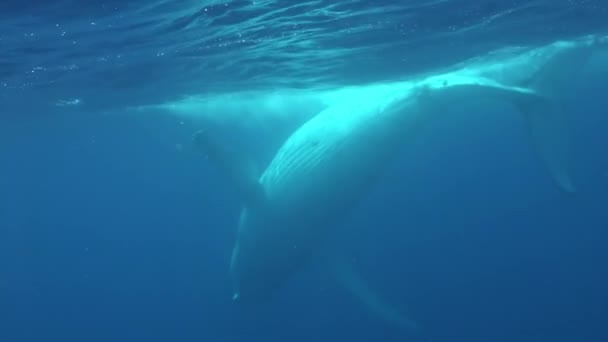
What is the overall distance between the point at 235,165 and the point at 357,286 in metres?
6.33

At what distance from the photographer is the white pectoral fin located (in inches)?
642

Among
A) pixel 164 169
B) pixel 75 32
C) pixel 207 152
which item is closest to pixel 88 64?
pixel 75 32

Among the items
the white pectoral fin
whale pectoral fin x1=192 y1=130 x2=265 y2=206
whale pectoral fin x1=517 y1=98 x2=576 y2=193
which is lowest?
the white pectoral fin

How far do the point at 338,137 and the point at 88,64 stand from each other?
371 inches

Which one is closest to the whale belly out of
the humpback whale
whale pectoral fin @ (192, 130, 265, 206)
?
the humpback whale

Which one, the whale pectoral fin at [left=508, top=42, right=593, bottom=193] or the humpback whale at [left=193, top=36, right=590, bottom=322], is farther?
the whale pectoral fin at [left=508, top=42, right=593, bottom=193]

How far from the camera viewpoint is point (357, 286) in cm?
1656

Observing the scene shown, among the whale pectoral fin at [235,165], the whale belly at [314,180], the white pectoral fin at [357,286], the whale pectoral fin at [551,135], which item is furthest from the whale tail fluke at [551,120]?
the whale pectoral fin at [235,165]

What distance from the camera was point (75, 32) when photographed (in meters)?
13.4

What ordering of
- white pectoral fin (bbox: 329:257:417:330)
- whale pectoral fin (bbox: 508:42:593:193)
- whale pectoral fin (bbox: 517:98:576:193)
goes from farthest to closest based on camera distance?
white pectoral fin (bbox: 329:257:417:330), whale pectoral fin (bbox: 517:98:576:193), whale pectoral fin (bbox: 508:42:593:193)

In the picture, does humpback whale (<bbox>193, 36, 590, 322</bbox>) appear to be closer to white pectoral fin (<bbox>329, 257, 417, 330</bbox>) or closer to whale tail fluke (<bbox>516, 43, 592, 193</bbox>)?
whale tail fluke (<bbox>516, 43, 592, 193</bbox>)

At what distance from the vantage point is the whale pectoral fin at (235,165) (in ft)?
36.7

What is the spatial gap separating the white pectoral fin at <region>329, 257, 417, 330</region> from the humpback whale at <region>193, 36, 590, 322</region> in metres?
2.09

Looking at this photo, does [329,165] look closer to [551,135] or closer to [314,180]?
[314,180]
